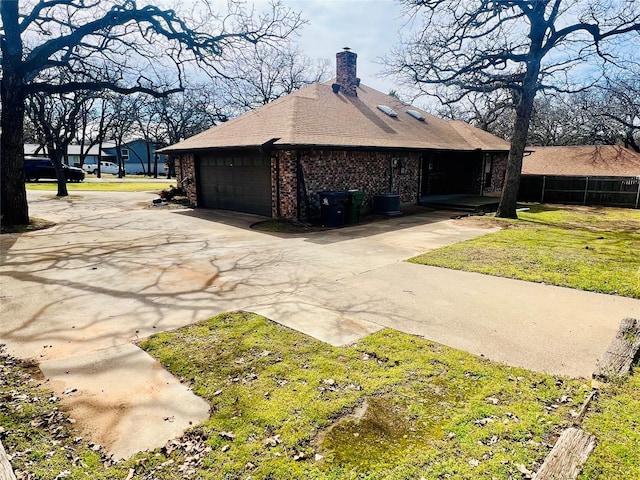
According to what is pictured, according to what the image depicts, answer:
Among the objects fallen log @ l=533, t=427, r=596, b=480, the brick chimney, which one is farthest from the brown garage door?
fallen log @ l=533, t=427, r=596, b=480

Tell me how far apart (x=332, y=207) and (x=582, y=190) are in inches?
572

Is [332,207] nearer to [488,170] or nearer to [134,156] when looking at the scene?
[488,170]

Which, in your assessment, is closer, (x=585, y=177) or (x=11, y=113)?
(x=11, y=113)

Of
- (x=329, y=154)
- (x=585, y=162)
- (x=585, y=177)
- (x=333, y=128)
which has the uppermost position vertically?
(x=333, y=128)

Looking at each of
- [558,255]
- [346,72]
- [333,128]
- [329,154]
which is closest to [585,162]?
[346,72]

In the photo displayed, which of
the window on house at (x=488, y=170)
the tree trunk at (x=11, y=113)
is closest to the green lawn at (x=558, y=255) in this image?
the window on house at (x=488, y=170)

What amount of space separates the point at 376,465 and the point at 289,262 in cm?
554

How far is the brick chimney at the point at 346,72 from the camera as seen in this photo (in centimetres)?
1813

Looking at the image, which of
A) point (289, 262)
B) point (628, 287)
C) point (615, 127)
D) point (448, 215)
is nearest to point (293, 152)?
point (289, 262)

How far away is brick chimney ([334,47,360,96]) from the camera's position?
18.1m

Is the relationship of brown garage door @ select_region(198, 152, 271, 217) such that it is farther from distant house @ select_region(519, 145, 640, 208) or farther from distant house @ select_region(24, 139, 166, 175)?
distant house @ select_region(24, 139, 166, 175)

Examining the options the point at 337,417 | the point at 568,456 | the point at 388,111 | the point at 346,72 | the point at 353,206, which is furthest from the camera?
the point at 388,111

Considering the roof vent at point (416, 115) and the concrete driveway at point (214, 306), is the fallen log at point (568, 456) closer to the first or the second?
the concrete driveway at point (214, 306)

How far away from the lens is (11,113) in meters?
11.2
